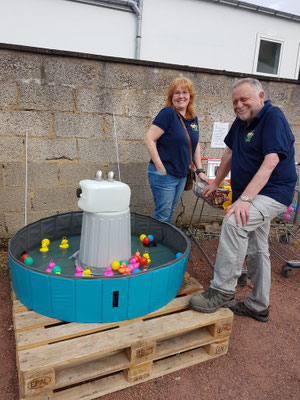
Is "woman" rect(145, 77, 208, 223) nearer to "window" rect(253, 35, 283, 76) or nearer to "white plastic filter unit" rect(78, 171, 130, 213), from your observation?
"white plastic filter unit" rect(78, 171, 130, 213)

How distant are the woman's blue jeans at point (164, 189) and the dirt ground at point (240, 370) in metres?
1.14

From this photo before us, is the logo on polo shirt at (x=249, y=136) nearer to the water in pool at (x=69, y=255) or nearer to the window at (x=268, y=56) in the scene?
the water in pool at (x=69, y=255)

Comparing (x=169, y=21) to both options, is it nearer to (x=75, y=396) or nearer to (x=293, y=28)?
(x=293, y=28)

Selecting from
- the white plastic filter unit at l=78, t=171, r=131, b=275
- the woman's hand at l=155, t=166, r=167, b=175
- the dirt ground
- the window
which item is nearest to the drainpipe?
the window

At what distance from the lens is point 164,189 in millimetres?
2721

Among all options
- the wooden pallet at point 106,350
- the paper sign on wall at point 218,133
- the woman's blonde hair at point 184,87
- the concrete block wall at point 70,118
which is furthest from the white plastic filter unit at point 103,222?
the paper sign on wall at point 218,133

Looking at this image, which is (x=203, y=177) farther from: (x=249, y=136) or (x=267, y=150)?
(x=267, y=150)

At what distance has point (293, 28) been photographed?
24.5 feet

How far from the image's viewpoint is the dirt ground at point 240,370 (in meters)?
1.69

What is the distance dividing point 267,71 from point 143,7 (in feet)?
12.1

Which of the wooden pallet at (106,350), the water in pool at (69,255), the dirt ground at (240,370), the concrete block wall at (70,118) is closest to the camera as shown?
the wooden pallet at (106,350)

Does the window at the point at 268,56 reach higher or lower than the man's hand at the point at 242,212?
higher

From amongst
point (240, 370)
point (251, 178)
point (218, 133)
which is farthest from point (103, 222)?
point (218, 133)

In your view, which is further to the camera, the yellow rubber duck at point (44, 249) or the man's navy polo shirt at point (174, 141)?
the yellow rubber duck at point (44, 249)
